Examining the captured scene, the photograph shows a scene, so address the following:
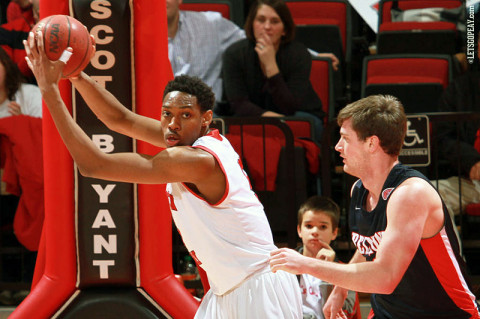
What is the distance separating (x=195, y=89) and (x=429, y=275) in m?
1.25

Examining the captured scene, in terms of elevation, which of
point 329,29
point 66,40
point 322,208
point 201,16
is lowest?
point 322,208

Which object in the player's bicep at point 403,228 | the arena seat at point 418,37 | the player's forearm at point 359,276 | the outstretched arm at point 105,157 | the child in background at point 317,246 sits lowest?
the child in background at point 317,246

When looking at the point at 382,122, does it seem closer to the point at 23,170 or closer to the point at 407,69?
the point at 23,170

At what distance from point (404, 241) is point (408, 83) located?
3.66 metres

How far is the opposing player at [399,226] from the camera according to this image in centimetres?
276

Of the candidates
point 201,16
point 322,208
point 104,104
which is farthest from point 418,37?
point 104,104

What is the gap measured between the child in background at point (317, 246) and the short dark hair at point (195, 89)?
5.20 feet

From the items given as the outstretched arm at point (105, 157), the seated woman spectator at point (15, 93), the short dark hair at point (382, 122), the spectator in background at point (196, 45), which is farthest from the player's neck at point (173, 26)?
the short dark hair at point (382, 122)

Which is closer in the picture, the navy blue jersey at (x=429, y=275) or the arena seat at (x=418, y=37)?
the navy blue jersey at (x=429, y=275)

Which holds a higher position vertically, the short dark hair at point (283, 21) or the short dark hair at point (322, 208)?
the short dark hair at point (283, 21)

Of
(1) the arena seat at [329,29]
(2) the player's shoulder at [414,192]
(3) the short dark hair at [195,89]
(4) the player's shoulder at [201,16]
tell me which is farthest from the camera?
(1) the arena seat at [329,29]

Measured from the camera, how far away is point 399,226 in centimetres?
275

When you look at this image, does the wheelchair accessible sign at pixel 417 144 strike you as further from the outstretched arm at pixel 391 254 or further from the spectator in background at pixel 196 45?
the outstretched arm at pixel 391 254

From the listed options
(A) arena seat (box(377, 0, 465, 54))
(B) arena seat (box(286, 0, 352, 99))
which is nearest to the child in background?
(B) arena seat (box(286, 0, 352, 99))
